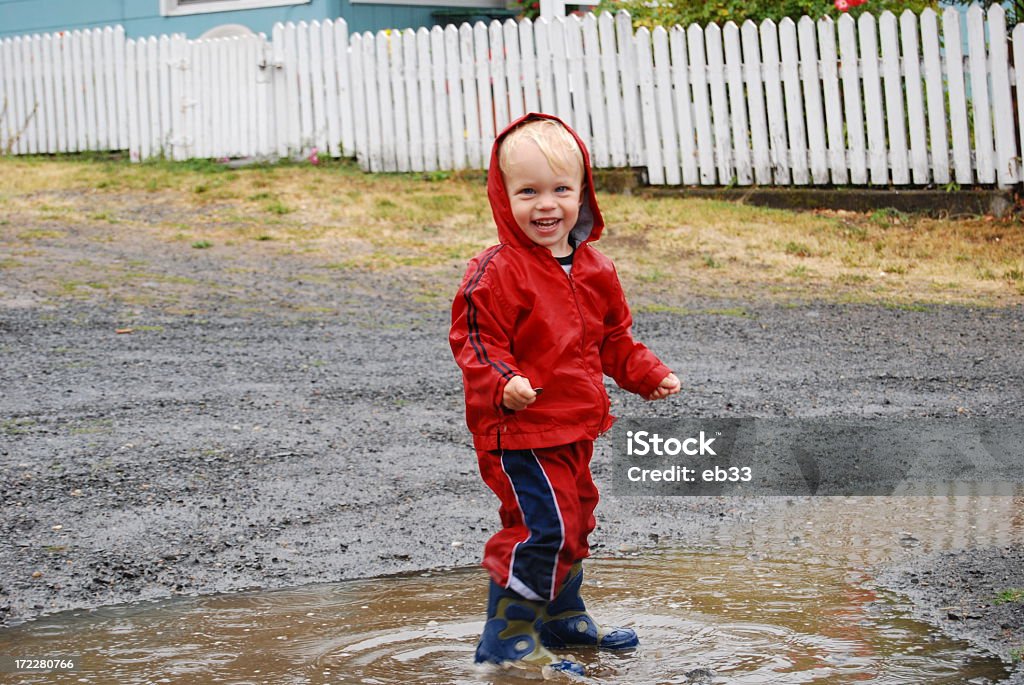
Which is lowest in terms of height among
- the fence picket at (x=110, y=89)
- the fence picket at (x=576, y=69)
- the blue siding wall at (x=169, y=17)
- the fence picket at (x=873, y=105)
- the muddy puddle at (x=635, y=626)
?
the muddy puddle at (x=635, y=626)

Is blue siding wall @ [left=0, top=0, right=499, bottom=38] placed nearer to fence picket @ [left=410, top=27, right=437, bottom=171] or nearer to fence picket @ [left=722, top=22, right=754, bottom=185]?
fence picket @ [left=410, top=27, right=437, bottom=171]

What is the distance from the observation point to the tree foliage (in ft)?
40.1

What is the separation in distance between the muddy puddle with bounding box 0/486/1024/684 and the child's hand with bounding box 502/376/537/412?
72cm

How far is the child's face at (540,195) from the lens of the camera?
11.1ft

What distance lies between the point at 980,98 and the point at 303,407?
7421mm

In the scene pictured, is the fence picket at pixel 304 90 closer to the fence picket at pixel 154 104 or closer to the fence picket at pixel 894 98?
the fence picket at pixel 154 104

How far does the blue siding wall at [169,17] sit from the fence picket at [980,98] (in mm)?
7721

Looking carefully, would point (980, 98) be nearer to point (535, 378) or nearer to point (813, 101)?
point (813, 101)

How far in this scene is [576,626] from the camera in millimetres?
3492

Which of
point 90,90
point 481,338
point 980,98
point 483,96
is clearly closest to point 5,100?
point 90,90

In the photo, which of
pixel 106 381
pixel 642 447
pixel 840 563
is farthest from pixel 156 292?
pixel 840 563

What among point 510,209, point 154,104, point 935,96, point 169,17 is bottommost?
point 510,209

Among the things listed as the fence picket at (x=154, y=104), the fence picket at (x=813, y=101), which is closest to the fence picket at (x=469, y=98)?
the fence picket at (x=813, y=101)

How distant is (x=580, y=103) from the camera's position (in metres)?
12.9
